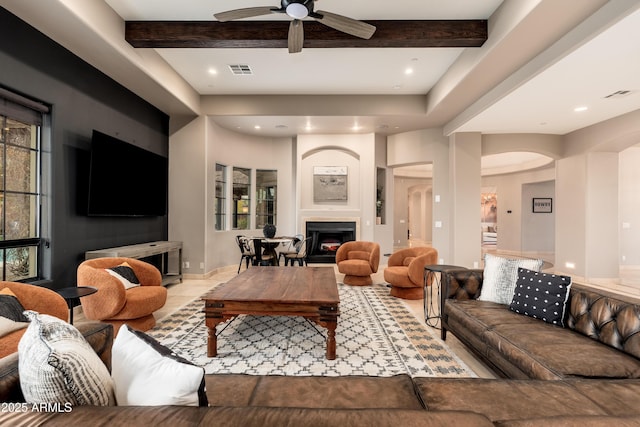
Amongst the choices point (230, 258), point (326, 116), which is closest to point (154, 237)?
point (230, 258)

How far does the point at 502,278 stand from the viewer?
9.50ft

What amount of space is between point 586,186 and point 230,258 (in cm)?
714

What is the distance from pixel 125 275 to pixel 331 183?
4.82 metres

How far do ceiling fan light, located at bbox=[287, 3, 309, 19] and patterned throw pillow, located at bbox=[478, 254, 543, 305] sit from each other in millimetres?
2818

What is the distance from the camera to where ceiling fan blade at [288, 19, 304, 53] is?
2.87m

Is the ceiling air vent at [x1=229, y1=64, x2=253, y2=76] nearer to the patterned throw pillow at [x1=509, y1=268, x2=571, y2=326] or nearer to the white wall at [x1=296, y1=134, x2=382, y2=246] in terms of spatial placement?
the white wall at [x1=296, y1=134, x2=382, y2=246]

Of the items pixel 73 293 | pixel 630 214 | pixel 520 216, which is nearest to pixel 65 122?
pixel 73 293

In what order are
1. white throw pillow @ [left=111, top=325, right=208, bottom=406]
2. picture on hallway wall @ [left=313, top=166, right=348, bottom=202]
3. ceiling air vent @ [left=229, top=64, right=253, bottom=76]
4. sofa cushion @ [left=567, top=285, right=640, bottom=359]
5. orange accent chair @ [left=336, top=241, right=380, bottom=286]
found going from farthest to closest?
picture on hallway wall @ [left=313, top=166, right=348, bottom=202] → orange accent chair @ [left=336, top=241, right=380, bottom=286] → ceiling air vent @ [left=229, top=64, right=253, bottom=76] → sofa cushion @ [left=567, top=285, right=640, bottom=359] → white throw pillow @ [left=111, top=325, right=208, bottom=406]

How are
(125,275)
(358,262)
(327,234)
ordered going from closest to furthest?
1. (125,275)
2. (358,262)
3. (327,234)

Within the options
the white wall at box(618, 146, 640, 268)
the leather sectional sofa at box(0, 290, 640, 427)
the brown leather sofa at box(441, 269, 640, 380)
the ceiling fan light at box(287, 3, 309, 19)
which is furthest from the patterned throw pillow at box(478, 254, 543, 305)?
the white wall at box(618, 146, 640, 268)

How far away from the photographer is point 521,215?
34.1ft

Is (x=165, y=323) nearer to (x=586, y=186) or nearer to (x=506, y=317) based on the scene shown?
(x=506, y=317)

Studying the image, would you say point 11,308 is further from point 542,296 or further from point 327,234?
point 327,234

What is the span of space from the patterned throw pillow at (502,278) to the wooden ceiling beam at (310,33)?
2.45 metres
